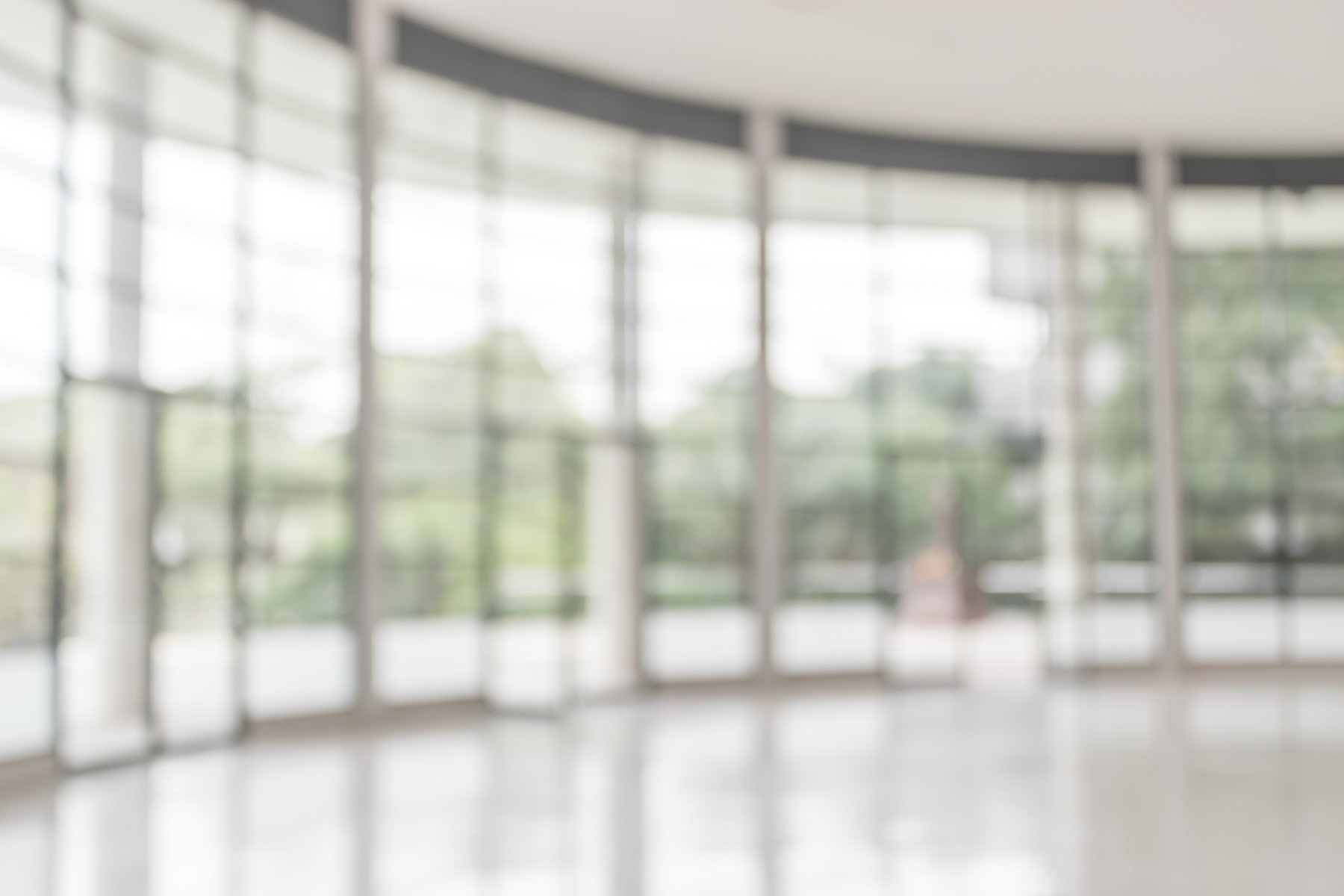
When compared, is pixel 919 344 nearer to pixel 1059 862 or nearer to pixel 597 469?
pixel 597 469

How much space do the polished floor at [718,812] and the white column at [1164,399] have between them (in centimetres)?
378

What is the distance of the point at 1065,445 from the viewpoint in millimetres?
15430

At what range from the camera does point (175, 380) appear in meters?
10.0

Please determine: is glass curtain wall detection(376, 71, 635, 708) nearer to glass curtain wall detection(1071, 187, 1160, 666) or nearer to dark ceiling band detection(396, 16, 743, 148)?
dark ceiling band detection(396, 16, 743, 148)

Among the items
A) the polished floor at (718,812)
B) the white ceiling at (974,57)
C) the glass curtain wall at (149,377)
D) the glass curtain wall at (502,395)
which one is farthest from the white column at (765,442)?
the glass curtain wall at (149,377)

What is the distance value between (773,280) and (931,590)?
13.1 ft

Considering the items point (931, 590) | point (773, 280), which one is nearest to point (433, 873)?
point (773, 280)

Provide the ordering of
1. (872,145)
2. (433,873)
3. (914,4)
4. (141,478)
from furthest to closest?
(872,145), (914,4), (141,478), (433,873)

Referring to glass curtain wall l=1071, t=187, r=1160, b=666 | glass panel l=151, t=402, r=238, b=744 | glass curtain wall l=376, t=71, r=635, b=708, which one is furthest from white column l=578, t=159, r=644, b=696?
glass curtain wall l=1071, t=187, r=1160, b=666

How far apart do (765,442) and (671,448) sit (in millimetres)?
1059

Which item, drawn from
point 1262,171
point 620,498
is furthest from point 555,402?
point 1262,171

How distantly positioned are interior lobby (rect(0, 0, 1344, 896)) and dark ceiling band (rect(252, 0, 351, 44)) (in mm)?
45

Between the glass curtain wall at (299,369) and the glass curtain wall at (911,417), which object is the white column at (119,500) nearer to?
the glass curtain wall at (299,369)

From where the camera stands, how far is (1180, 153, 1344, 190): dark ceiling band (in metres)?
15.7
